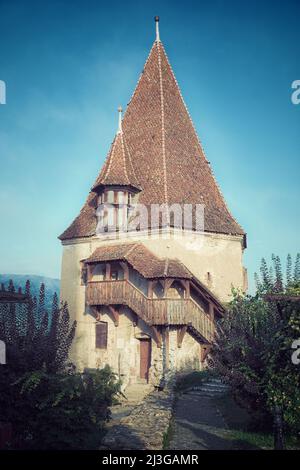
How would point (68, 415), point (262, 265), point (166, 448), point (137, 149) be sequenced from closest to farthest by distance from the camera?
1. point (166, 448)
2. point (68, 415)
3. point (262, 265)
4. point (137, 149)

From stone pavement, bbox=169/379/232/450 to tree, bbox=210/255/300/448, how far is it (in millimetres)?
1061

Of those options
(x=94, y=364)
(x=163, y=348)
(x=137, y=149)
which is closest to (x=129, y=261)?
(x=163, y=348)

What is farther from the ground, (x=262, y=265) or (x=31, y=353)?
(x=262, y=265)

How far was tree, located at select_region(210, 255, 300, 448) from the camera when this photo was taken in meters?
7.68

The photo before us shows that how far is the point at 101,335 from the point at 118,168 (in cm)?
811

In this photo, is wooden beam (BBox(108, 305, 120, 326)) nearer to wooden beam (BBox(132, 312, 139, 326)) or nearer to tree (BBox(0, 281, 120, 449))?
wooden beam (BBox(132, 312, 139, 326))

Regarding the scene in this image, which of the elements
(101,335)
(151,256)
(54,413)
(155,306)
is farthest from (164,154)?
(54,413)

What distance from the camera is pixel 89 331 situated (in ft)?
63.6

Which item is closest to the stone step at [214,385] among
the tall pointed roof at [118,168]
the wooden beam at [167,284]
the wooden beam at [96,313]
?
the wooden beam at [167,284]

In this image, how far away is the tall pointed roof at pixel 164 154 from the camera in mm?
19906

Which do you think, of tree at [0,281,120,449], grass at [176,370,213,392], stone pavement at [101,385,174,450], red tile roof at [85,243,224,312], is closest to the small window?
red tile roof at [85,243,224,312]

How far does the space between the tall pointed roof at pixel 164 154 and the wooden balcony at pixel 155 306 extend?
3.80 meters

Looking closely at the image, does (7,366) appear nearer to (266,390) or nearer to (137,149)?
(266,390)

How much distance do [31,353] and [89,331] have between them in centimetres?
1083
